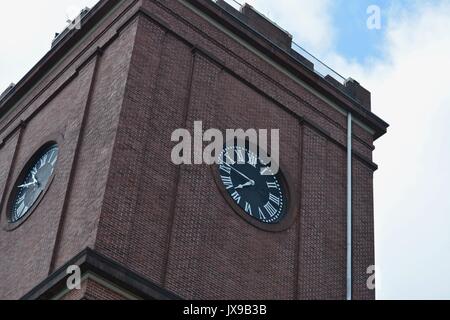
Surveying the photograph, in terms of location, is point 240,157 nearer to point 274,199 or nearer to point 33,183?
point 274,199

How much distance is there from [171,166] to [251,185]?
2265 mm

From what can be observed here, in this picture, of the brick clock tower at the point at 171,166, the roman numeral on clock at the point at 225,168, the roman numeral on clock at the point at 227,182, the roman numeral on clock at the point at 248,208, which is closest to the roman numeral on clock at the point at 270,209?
the brick clock tower at the point at 171,166

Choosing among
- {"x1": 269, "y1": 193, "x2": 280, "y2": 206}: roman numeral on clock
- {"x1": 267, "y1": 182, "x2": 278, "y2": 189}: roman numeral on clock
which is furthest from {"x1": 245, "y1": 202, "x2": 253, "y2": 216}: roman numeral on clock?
{"x1": 267, "y1": 182, "x2": 278, "y2": 189}: roman numeral on clock

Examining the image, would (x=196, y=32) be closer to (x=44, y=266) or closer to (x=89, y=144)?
(x=89, y=144)

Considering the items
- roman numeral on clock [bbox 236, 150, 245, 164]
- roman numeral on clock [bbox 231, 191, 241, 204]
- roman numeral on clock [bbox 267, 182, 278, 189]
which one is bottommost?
roman numeral on clock [bbox 231, 191, 241, 204]

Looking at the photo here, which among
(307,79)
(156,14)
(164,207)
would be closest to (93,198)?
(164,207)

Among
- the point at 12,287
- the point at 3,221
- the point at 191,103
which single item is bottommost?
the point at 12,287

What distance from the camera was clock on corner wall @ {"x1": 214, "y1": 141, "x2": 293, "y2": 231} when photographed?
29.4 m

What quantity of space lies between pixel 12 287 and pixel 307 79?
31.0 feet

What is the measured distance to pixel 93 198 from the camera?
27234 mm

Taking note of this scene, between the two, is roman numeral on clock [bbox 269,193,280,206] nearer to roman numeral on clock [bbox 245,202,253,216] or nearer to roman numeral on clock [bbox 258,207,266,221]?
roman numeral on clock [bbox 258,207,266,221]

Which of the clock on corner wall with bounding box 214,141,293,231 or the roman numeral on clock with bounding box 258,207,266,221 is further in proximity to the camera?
the roman numeral on clock with bounding box 258,207,266,221

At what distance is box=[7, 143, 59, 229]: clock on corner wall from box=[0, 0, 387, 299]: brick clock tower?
57 mm

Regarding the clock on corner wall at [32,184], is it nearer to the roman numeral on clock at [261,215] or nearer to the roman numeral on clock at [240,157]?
the roman numeral on clock at [240,157]
